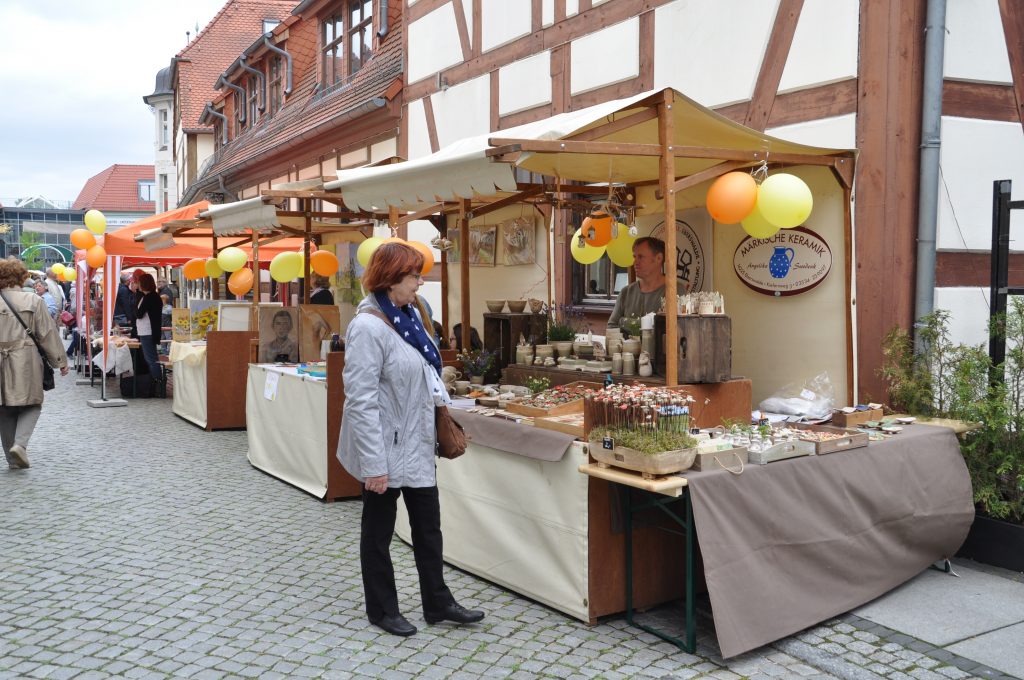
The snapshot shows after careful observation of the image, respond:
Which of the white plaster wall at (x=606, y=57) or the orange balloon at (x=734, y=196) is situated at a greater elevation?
the white plaster wall at (x=606, y=57)

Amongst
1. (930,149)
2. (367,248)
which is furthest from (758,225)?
(367,248)

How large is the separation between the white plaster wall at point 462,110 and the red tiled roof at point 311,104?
145 centimetres

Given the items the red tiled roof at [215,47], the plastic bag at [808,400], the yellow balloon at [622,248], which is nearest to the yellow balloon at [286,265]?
the yellow balloon at [622,248]

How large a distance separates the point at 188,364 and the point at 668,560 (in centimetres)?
739

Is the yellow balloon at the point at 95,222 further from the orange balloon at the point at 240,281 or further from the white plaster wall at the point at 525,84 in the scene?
the white plaster wall at the point at 525,84

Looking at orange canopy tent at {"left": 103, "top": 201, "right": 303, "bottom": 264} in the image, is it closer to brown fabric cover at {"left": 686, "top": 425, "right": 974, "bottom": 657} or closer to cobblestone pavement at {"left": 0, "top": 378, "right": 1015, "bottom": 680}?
cobblestone pavement at {"left": 0, "top": 378, "right": 1015, "bottom": 680}

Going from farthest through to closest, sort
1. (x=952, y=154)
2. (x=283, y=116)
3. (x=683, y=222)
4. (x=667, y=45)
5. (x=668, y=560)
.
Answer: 1. (x=283, y=116)
2. (x=667, y=45)
3. (x=683, y=222)
4. (x=952, y=154)
5. (x=668, y=560)

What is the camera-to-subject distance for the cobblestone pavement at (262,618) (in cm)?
371

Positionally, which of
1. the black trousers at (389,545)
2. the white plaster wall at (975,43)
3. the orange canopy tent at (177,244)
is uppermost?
→ the white plaster wall at (975,43)

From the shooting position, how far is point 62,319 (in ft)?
64.2

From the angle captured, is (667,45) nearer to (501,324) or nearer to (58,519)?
(501,324)

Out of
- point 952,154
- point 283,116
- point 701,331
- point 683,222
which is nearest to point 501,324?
point 683,222

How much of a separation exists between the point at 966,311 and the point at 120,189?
2832 inches

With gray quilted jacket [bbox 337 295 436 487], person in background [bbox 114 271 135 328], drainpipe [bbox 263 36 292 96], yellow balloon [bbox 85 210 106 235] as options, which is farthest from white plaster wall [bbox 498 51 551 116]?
drainpipe [bbox 263 36 292 96]
